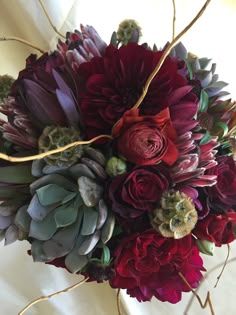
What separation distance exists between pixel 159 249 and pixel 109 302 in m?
0.30

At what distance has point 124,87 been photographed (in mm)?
433

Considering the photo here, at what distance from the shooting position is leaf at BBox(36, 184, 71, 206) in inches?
17.2

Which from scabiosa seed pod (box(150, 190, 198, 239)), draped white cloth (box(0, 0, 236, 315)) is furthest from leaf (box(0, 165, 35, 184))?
draped white cloth (box(0, 0, 236, 315))

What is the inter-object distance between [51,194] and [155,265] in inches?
4.9

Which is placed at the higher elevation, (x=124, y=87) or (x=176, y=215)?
(x=124, y=87)

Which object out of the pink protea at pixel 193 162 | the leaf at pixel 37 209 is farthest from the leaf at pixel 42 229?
the pink protea at pixel 193 162

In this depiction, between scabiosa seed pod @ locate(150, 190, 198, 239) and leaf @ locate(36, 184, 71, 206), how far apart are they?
10cm

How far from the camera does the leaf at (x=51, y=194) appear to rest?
44cm

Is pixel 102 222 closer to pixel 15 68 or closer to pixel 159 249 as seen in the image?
pixel 159 249

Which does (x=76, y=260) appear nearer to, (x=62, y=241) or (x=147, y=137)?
(x=62, y=241)

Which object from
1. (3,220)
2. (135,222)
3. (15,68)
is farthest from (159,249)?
(15,68)

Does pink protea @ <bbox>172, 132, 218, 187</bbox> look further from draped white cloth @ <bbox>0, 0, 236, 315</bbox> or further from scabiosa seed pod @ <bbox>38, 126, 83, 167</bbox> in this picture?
draped white cloth @ <bbox>0, 0, 236, 315</bbox>

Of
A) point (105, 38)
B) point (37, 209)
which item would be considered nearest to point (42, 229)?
point (37, 209)

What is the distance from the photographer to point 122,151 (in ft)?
1.41
